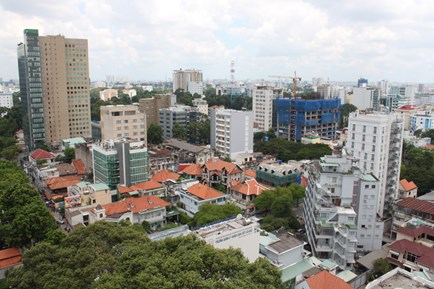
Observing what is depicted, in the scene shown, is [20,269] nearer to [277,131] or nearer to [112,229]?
[112,229]

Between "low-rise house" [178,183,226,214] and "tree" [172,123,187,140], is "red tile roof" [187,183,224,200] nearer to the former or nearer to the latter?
"low-rise house" [178,183,226,214]

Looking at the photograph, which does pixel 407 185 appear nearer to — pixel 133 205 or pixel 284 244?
pixel 284 244

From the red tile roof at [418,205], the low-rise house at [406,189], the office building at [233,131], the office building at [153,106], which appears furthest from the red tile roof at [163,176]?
the office building at [153,106]

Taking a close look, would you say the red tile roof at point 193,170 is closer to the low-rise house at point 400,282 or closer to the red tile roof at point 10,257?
the red tile roof at point 10,257

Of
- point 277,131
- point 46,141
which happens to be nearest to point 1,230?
point 46,141

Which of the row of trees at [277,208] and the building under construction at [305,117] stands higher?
the building under construction at [305,117]

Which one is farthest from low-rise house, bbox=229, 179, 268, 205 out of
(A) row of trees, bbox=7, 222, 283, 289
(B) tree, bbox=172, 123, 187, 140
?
(B) tree, bbox=172, 123, 187, 140

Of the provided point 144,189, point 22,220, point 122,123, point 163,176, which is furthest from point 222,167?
point 22,220
